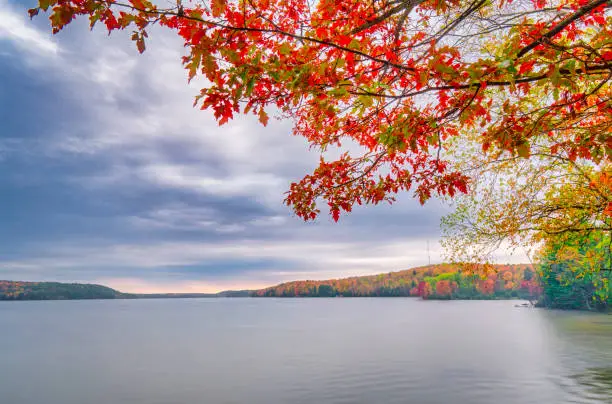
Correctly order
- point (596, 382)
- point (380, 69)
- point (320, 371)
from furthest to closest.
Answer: point (320, 371) < point (596, 382) < point (380, 69)

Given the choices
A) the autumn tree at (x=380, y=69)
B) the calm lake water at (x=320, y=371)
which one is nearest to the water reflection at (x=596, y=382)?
the calm lake water at (x=320, y=371)

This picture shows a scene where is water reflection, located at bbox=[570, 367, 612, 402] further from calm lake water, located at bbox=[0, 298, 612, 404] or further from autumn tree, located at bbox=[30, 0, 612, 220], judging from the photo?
autumn tree, located at bbox=[30, 0, 612, 220]

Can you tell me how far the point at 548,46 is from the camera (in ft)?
17.3

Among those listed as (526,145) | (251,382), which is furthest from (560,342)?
(526,145)

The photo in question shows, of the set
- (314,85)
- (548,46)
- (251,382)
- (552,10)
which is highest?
(552,10)

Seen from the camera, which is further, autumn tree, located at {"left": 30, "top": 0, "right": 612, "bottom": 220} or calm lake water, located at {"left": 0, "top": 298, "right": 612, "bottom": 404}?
calm lake water, located at {"left": 0, "top": 298, "right": 612, "bottom": 404}

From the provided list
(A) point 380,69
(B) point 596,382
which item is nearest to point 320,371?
(B) point 596,382

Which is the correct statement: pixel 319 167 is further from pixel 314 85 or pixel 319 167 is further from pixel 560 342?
pixel 560 342

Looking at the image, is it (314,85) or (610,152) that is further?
(610,152)

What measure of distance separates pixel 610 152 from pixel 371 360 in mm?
35726

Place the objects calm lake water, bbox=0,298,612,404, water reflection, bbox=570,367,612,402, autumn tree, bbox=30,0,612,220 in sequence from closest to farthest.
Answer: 1. autumn tree, bbox=30,0,612,220
2. water reflection, bbox=570,367,612,402
3. calm lake water, bbox=0,298,612,404

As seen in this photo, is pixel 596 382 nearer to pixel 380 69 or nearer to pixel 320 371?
pixel 320 371

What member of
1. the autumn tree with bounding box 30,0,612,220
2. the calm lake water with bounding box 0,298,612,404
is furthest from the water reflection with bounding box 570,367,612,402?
the autumn tree with bounding box 30,0,612,220

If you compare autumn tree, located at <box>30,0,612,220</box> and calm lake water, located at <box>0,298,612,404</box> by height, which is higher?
autumn tree, located at <box>30,0,612,220</box>
